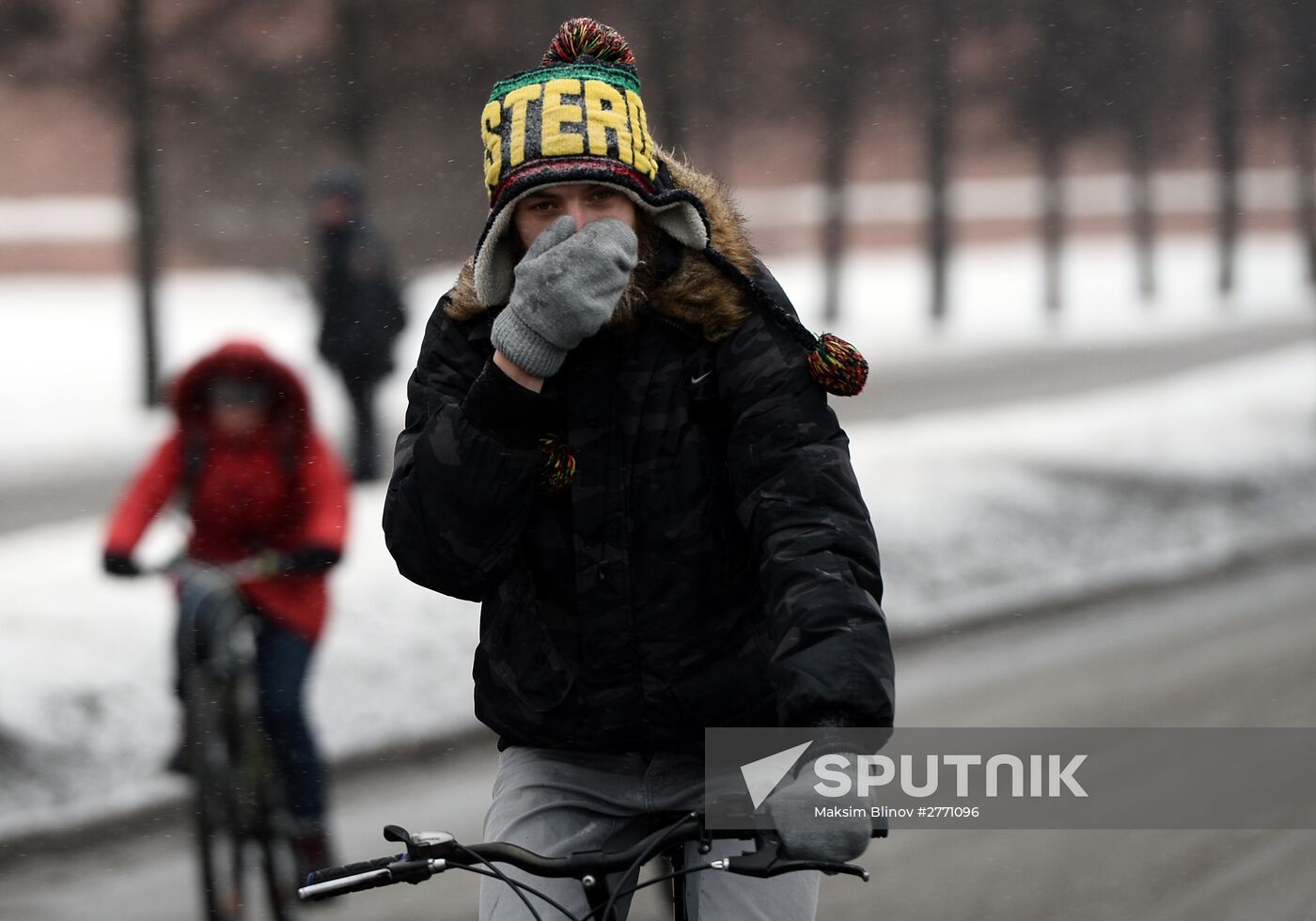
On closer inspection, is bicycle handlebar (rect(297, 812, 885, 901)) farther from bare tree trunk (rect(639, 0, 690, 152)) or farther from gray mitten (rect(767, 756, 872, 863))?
bare tree trunk (rect(639, 0, 690, 152))

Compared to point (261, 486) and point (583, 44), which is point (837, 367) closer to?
point (583, 44)

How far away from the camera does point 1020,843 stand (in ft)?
17.6

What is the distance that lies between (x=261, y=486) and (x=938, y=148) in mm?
5713

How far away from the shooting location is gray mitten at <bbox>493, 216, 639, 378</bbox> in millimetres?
2146

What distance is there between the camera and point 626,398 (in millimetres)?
2309

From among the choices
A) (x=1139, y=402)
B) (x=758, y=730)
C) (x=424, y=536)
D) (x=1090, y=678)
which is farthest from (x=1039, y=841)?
(x=1139, y=402)

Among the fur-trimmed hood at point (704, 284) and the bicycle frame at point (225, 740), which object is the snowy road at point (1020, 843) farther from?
the fur-trimmed hood at point (704, 284)

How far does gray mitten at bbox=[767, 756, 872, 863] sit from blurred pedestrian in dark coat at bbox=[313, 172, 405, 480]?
524 cm

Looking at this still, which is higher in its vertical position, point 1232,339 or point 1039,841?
point 1232,339

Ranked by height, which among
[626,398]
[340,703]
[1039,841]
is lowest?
[1039,841]

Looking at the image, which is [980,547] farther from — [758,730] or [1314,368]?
[758,730]

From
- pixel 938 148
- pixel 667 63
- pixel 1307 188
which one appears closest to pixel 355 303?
pixel 667 63

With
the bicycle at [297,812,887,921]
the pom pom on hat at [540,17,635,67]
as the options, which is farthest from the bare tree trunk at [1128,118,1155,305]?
the bicycle at [297,812,887,921]

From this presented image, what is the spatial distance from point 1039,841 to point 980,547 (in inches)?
139
